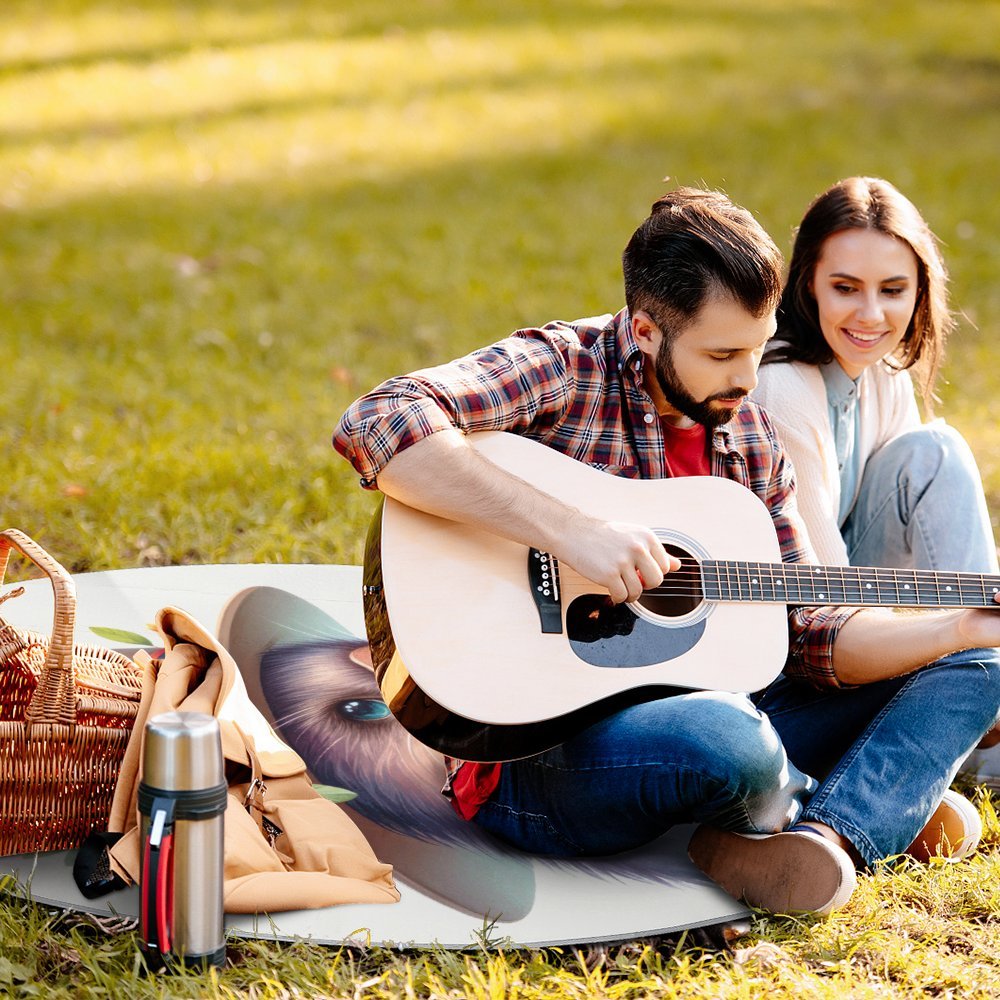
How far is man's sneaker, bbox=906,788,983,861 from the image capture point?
2.80 meters

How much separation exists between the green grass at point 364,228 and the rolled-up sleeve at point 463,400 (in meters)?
0.71

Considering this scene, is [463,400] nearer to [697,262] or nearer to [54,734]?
[697,262]

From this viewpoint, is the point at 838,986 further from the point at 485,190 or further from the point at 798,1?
the point at 798,1

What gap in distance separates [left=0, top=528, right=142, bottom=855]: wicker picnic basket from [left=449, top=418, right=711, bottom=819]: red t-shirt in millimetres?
657

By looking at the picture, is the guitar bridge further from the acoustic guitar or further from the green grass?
the green grass

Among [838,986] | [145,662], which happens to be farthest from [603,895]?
[145,662]

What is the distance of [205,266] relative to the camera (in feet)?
22.6

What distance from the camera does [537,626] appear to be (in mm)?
2523

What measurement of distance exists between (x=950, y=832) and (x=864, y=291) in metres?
1.25

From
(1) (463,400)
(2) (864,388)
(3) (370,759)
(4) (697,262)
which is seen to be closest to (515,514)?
(1) (463,400)

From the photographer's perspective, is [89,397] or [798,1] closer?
[89,397]

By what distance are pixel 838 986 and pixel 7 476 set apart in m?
3.25

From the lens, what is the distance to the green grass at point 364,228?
2.48 meters

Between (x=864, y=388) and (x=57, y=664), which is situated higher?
(x=864, y=388)
